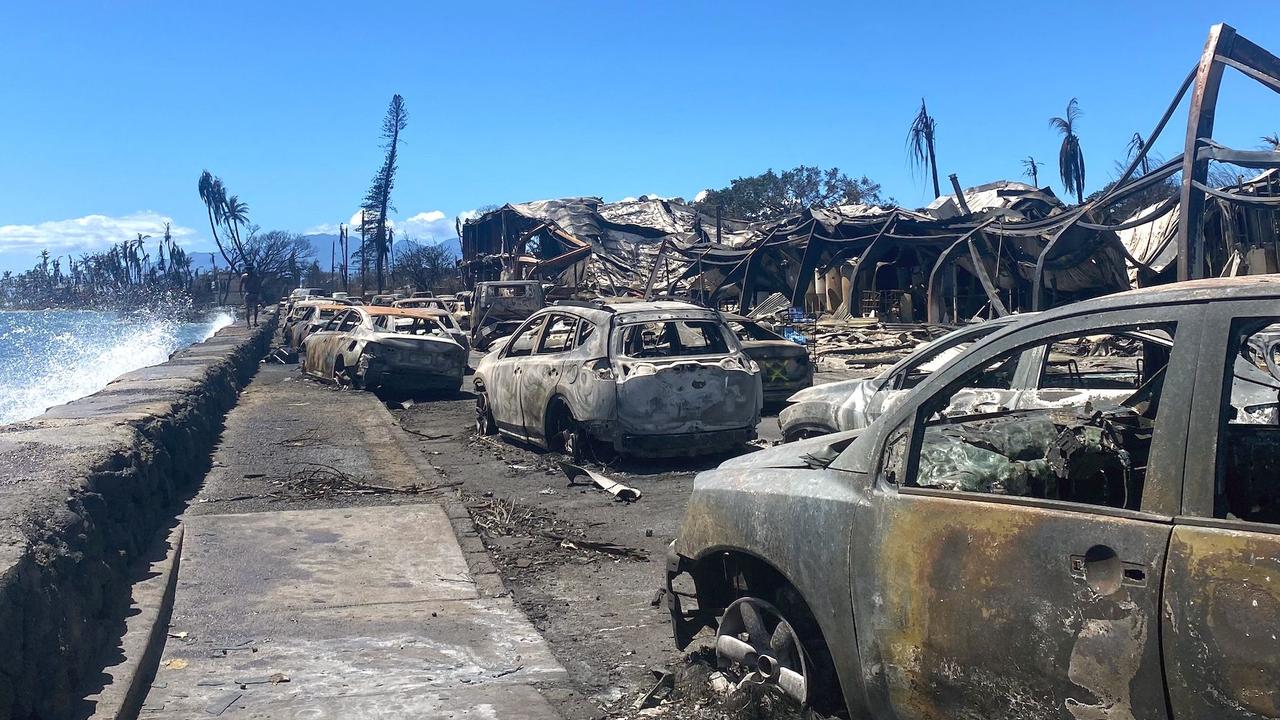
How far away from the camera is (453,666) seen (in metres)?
5.14

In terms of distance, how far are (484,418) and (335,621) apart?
6672 millimetres

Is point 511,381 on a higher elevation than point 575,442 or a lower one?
higher

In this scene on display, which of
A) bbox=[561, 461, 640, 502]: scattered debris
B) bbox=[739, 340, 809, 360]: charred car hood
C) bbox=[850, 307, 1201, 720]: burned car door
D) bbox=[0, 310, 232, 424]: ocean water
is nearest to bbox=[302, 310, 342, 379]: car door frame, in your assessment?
bbox=[0, 310, 232, 424]: ocean water

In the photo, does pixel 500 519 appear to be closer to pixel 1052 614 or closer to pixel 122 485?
pixel 122 485

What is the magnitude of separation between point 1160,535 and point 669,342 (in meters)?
8.58

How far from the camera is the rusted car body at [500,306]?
1064 inches

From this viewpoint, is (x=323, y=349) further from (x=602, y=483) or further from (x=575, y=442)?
(x=602, y=483)

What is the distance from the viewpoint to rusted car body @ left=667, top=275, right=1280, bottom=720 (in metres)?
2.54

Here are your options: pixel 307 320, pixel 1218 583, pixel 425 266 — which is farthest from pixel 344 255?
pixel 1218 583

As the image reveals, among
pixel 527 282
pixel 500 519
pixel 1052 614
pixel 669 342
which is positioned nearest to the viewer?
pixel 1052 614

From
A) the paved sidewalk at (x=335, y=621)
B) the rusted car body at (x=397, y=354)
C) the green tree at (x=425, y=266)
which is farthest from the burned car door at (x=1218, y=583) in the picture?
the green tree at (x=425, y=266)

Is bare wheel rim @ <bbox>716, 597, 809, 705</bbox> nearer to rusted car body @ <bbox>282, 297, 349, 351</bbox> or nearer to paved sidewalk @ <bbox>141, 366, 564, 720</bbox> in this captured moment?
paved sidewalk @ <bbox>141, 366, 564, 720</bbox>

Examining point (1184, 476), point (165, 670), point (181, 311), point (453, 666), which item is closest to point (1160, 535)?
point (1184, 476)

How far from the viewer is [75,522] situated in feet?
16.1
